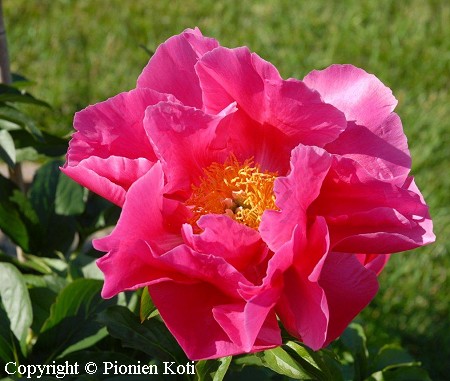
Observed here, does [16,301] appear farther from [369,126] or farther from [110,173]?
[369,126]

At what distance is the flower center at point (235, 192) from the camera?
0.98 meters

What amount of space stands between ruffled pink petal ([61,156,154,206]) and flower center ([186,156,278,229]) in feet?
0.34

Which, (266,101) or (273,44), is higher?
(266,101)

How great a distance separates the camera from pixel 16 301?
1.22 meters

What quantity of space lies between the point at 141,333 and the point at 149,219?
0.80ft

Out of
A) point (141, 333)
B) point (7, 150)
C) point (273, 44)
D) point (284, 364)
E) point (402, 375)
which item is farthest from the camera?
point (273, 44)

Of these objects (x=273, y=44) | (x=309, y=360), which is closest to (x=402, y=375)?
(x=309, y=360)

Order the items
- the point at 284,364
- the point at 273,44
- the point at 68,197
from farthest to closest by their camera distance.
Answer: the point at 273,44
the point at 68,197
the point at 284,364

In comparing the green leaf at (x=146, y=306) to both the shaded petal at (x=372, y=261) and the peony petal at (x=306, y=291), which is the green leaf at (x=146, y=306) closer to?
the peony petal at (x=306, y=291)

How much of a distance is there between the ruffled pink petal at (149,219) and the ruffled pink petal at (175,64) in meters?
0.13

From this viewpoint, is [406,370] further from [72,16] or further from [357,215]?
[72,16]

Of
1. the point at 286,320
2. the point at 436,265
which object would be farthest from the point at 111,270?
the point at 436,265

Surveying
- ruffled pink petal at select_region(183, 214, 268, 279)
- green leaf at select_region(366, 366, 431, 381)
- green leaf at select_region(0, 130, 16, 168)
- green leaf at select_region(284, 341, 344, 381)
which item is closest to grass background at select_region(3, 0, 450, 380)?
green leaf at select_region(366, 366, 431, 381)

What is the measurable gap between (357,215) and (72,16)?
2.58 metres
